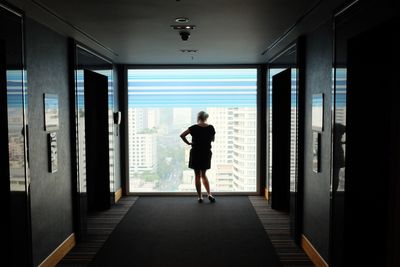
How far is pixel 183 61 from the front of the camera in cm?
618

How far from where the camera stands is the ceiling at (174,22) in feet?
9.50

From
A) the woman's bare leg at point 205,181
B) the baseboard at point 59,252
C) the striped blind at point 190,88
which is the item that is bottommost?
the baseboard at point 59,252

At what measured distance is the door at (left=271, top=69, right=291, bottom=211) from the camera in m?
5.70

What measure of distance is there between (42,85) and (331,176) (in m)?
2.54

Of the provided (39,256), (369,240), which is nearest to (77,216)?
(39,256)

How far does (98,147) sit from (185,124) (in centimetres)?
160

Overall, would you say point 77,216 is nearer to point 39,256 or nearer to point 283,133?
point 39,256

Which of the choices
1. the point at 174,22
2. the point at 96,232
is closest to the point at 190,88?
the point at 96,232

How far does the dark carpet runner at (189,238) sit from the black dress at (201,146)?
0.61m

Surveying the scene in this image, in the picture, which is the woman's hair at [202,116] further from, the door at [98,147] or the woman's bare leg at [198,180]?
the door at [98,147]

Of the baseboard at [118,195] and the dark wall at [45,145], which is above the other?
the dark wall at [45,145]

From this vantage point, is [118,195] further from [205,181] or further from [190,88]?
[190,88]

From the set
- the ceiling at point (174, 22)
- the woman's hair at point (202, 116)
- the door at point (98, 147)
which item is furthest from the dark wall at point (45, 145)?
the woman's hair at point (202, 116)

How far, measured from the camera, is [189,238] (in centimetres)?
438
